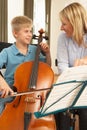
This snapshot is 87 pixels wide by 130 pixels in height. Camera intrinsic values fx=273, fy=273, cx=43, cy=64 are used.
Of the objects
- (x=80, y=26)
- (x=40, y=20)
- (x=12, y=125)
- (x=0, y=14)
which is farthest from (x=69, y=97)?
(x=40, y=20)

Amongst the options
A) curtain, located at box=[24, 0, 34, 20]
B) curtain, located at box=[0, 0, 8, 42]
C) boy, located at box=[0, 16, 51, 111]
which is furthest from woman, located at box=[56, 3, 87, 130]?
curtain, located at box=[24, 0, 34, 20]

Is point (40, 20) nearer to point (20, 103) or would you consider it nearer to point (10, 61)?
point (10, 61)

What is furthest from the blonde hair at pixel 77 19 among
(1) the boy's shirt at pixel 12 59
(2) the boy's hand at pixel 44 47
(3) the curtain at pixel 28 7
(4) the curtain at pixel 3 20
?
(3) the curtain at pixel 28 7

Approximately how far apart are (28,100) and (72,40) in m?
0.52

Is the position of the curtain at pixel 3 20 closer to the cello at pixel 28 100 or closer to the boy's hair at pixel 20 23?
the boy's hair at pixel 20 23

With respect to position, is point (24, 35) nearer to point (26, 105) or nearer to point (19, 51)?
point (19, 51)

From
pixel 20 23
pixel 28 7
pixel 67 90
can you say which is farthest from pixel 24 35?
pixel 28 7

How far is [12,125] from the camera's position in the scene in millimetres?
1457

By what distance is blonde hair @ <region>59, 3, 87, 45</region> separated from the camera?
1659 millimetres

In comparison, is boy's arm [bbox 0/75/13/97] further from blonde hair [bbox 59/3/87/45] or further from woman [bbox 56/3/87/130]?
blonde hair [bbox 59/3/87/45]

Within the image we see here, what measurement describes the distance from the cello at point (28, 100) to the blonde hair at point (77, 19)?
0.89ft

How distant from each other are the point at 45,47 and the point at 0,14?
1.82 m

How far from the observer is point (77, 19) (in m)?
1.66

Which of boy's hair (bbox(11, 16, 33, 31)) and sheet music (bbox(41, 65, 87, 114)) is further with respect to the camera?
boy's hair (bbox(11, 16, 33, 31))
